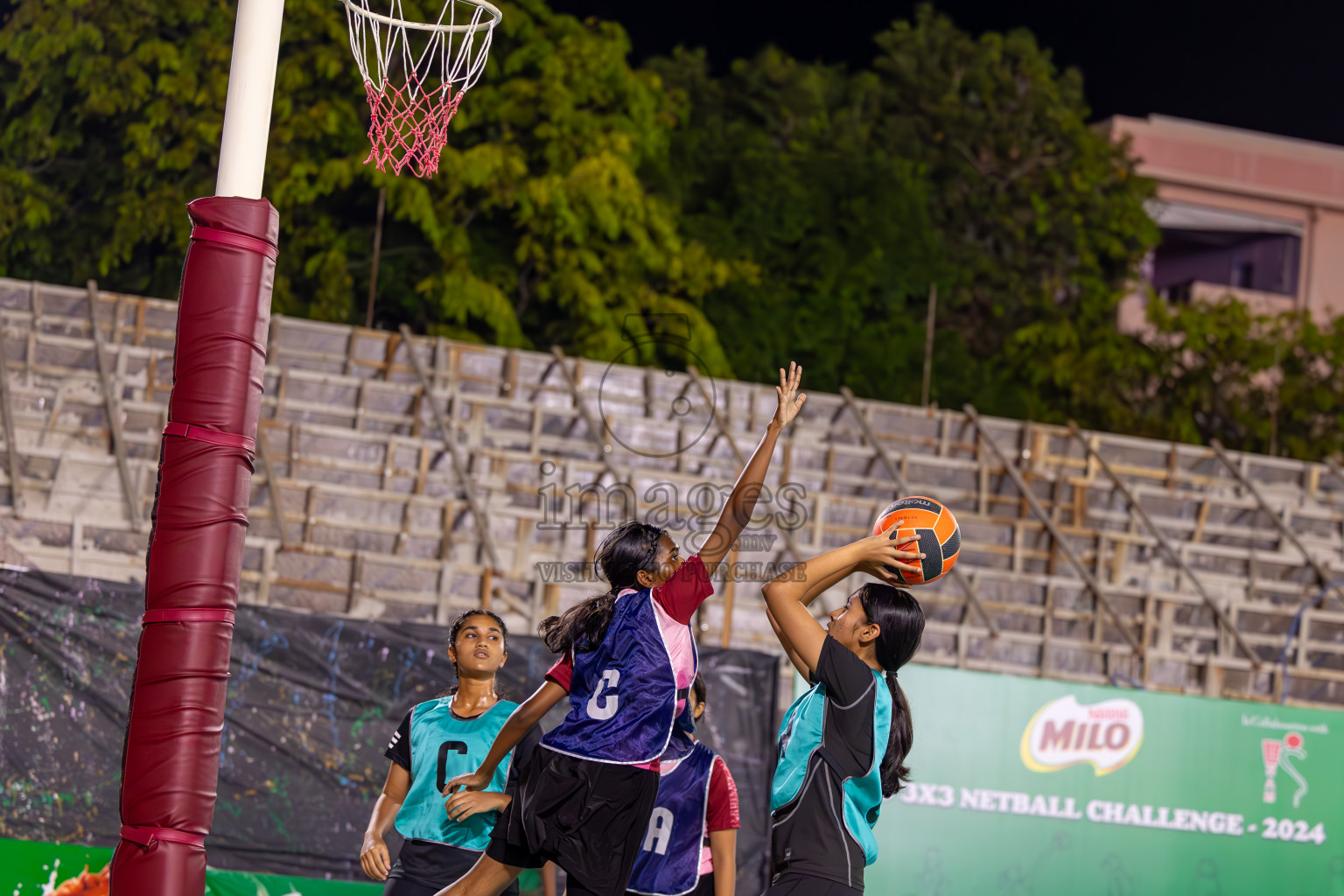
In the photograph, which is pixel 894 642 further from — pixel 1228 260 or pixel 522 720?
pixel 1228 260

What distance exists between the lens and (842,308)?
1099 inches

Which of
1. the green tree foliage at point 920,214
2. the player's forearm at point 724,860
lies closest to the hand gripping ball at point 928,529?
the player's forearm at point 724,860

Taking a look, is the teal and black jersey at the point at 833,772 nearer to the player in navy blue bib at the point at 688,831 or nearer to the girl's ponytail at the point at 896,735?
the girl's ponytail at the point at 896,735

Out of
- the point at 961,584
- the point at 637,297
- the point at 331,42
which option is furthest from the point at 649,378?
the point at 331,42

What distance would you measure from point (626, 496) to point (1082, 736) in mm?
6096

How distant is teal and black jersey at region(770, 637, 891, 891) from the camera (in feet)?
13.9

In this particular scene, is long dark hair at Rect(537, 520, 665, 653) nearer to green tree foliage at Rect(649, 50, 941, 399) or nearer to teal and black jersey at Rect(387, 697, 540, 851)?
teal and black jersey at Rect(387, 697, 540, 851)

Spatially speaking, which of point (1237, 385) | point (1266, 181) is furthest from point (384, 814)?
point (1266, 181)

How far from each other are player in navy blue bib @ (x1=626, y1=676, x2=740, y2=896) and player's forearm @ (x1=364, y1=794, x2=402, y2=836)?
39.4 inches

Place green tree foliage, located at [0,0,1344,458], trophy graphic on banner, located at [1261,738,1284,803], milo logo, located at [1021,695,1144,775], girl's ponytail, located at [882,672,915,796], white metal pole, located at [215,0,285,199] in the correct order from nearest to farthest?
white metal pole, located at [215,0,285,199], girl's ponytail, located at [882,672,915,796], milo logo, located at [1021,695,1144,775], trophy graphic on banner, located at [1261,738,1284,803], green tree foliage, located at [0,0,1344,458]

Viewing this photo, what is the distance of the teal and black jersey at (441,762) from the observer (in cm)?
534

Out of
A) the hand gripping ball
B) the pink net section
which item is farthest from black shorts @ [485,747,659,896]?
the pink net section

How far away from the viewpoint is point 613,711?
475cm

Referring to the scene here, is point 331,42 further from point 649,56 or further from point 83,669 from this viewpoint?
point 83,669
